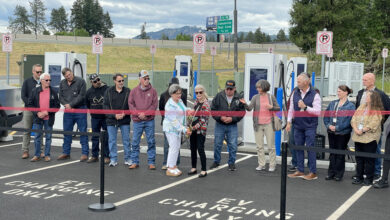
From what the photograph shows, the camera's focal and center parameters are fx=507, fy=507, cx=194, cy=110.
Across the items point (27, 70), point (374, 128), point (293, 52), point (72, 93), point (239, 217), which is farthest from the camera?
point (293, 52)

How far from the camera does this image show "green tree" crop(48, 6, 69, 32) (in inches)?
5719

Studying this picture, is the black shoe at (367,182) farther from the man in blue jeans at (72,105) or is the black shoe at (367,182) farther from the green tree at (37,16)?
the green tree at (37,16)

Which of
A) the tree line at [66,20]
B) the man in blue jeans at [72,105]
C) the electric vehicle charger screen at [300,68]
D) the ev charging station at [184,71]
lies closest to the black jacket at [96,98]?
the man in blue jeans at [72,105]

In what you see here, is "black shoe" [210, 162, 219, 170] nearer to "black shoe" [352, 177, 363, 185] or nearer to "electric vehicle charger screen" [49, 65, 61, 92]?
"black shoe" [352, 177, 363, 185]

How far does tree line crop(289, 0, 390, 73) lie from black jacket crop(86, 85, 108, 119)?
44613 millimetres

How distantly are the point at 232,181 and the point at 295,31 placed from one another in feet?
166

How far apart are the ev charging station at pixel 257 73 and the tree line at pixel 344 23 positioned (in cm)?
4218

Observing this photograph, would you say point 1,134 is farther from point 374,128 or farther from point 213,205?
point 374,128

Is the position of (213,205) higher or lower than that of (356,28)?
lower

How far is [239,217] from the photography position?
642cm

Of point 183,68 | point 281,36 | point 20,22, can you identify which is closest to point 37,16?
point 20,22

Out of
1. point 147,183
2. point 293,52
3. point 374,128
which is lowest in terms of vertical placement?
point 147,183

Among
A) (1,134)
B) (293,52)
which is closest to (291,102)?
(1,134)

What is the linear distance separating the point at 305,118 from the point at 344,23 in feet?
163
